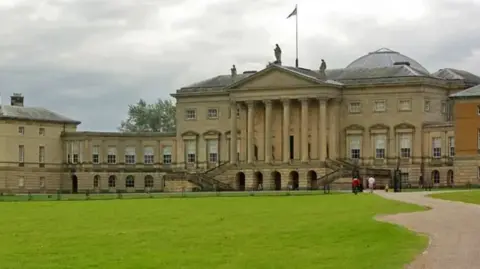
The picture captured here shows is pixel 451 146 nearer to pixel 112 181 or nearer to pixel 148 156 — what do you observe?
pixel 148 156

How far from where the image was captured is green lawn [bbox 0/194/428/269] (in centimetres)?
3034

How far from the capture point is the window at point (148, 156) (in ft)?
447

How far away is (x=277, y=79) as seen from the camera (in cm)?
12256

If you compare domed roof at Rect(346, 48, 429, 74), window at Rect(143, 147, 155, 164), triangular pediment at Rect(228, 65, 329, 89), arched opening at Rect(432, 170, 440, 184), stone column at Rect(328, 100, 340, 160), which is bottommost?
arched opening at Rect(432, 170, 440, 184)

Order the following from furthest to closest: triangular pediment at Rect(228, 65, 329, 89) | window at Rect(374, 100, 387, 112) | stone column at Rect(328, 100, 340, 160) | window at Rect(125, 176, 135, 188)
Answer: window at Rect(125, 176, 135, 188) → stone column at Rect(328, 100, 340, 160) → triangular pediment at Rect(228, 65, 329, 89) → window at Rect(374, 100, 387, 112)

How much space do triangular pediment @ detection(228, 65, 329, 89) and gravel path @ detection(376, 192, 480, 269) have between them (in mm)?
64120

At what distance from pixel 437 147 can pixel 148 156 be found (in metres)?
36.0

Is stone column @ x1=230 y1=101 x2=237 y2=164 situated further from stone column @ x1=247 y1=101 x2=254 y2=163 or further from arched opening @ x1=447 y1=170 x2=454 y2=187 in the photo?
arched opening @ x1=447 y1=170 x2=454 y2=187

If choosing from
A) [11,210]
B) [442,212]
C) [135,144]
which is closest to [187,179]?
[135,144]

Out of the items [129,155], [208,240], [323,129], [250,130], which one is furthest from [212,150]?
[208,240]

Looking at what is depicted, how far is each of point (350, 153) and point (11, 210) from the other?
6584cm

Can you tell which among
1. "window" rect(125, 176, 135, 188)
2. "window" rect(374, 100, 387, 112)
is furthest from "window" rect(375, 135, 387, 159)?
"window" rect(125, 176, 135, 188)

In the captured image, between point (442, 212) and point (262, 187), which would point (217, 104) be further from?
point (442, 212)

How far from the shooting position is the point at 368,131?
400 ft
